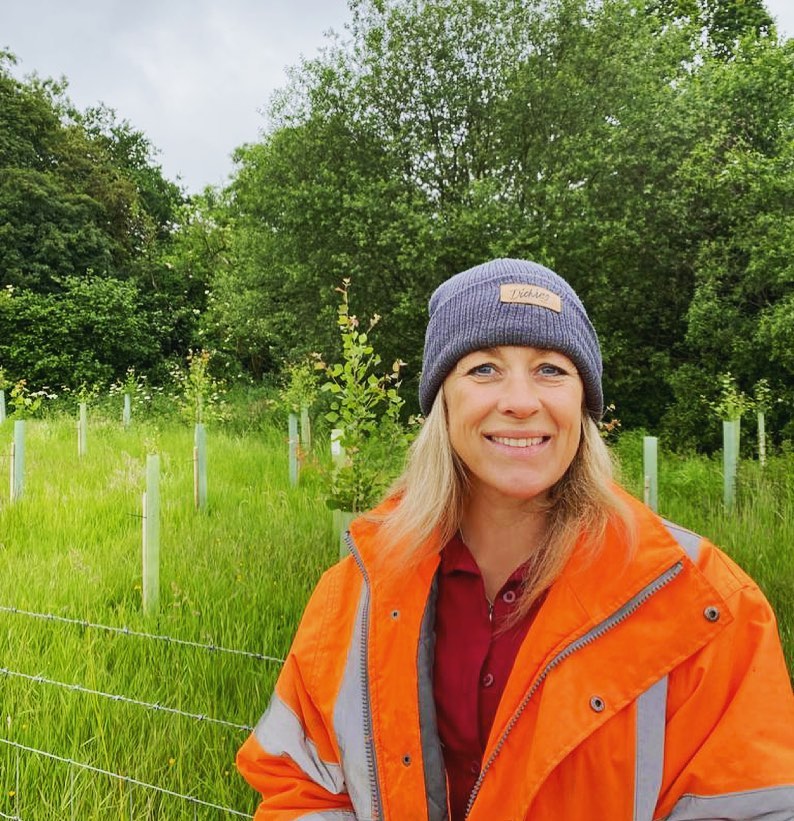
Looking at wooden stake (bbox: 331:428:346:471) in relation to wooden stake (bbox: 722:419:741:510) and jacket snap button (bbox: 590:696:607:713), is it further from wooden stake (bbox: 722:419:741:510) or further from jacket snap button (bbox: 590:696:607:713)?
wooden stake (bbox: 722:419:741:510)

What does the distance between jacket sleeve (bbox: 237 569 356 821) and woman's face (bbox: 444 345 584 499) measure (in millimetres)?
447

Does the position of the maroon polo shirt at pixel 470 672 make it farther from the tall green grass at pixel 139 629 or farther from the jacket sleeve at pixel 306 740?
the tall green grass at pixel 139 629

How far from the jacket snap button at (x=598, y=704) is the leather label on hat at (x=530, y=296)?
0.71m

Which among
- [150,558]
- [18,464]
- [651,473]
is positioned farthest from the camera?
Result: [18,464]

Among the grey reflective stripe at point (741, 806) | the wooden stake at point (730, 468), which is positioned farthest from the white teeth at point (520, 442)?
the wooden stake at point (730, 468)

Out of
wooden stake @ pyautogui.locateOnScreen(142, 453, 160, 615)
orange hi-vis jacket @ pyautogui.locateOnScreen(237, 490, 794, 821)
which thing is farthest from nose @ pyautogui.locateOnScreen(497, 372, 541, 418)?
wooden stake @ pyautogui.locateOnScreen(142, 453, 160, 615)

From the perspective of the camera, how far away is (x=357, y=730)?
4.31 ft

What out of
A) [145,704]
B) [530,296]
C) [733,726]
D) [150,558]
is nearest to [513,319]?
[530,296]

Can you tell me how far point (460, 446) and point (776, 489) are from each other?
6.73 meters

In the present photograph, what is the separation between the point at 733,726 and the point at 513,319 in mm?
785

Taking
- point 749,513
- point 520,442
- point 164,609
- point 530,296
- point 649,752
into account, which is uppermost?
point 530,296

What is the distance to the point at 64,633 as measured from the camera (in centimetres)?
343

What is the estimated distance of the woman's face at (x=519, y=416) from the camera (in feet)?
4.34

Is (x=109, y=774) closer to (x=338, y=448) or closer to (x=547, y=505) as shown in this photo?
(x=547, y=505)
